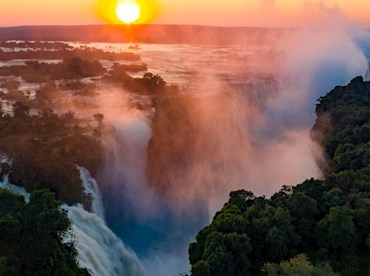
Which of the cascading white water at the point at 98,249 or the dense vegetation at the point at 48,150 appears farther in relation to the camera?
the dense vegetation at the point at 48,150

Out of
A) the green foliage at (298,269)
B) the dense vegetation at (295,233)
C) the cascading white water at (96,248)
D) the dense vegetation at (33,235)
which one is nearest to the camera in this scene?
the dense vegetation at (33,235)

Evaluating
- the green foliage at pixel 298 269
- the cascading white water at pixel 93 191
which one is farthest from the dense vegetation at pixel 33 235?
the cascading white water at pixel 93 191

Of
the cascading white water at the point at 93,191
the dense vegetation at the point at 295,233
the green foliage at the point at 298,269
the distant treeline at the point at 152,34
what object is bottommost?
the green foliage at the point at 298,269

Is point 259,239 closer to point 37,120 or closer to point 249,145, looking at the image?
point 37,120

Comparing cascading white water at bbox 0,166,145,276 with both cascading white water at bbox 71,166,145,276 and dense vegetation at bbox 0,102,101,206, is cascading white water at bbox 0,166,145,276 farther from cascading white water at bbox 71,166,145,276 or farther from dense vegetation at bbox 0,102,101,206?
dense vegetation at bbox 0,102,101,206

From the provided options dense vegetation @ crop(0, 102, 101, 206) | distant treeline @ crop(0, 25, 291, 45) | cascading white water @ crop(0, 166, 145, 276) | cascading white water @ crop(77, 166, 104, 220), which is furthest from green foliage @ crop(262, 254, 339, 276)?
distant treeline @ crop(0, 25, 291, 45)

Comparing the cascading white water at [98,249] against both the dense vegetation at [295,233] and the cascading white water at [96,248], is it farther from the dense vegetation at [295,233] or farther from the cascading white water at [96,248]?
the dense vegetation at [295,233]
